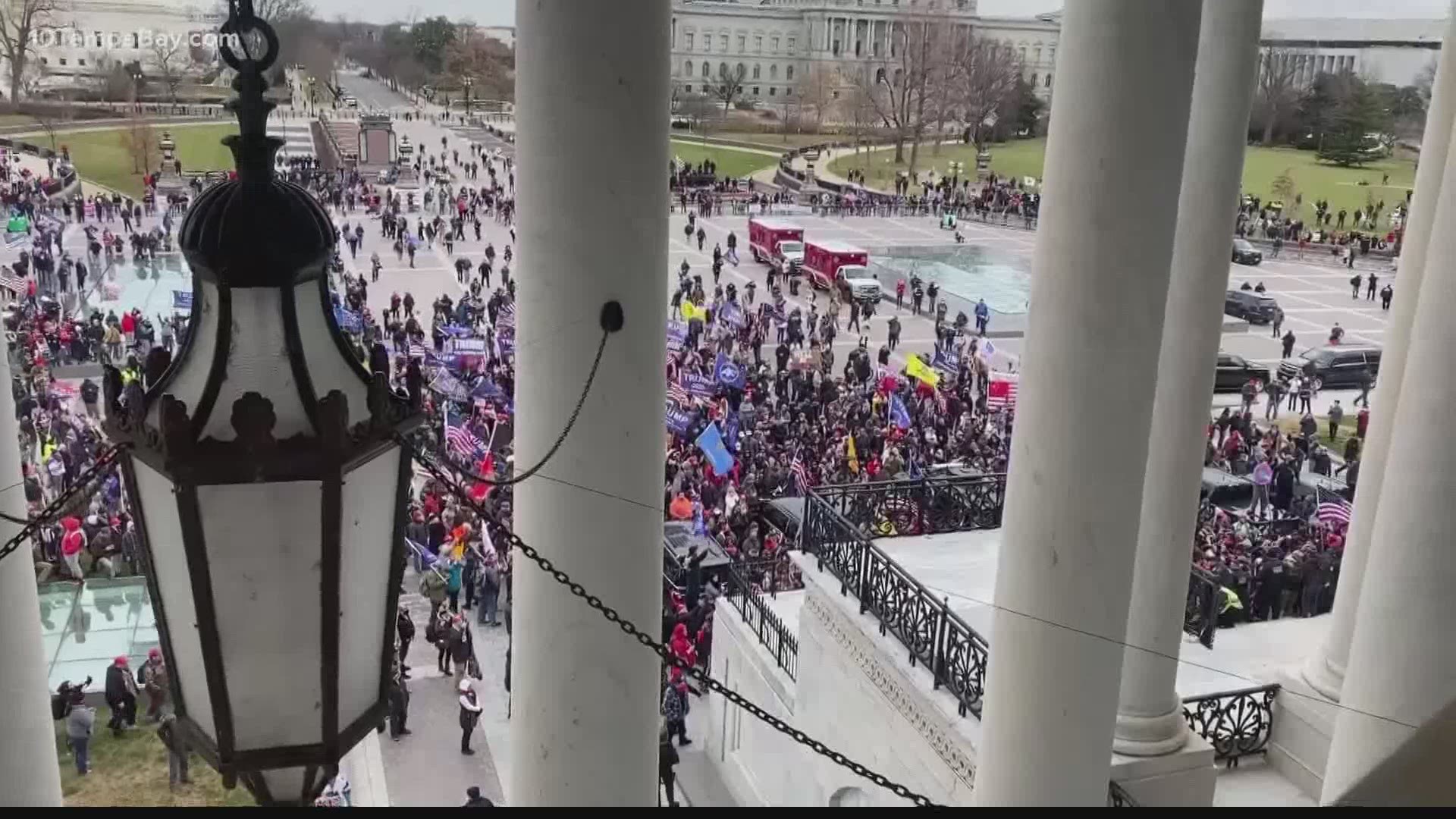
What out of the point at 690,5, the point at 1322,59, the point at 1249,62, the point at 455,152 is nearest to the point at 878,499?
the point at 1249,62

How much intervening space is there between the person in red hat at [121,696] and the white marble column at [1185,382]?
45.4 feet

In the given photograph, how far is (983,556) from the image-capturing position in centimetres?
1409

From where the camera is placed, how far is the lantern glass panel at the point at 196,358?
7.88ft

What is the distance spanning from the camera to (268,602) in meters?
2.41

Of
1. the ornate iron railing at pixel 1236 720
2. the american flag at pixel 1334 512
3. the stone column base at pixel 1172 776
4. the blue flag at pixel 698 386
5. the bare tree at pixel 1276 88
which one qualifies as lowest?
the blue flag at pixel 698 386

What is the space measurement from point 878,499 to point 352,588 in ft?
43.1

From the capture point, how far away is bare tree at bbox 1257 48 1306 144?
9638 cm

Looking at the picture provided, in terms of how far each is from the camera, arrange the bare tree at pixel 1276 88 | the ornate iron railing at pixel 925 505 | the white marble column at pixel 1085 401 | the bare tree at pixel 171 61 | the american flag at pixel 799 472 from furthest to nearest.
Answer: the bare tree at pixel 1276 88 → the bare tree at pixel 171 61 → the american flag at pixel 799 472 → the ornate iron railing at pixel 925 505 → the white marble column at pixel 1085 401

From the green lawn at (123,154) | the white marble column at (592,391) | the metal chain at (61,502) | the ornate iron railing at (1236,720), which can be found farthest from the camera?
the green lawn at (123,154)

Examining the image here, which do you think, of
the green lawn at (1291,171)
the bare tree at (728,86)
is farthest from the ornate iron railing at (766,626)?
the bare tree at (728,86)

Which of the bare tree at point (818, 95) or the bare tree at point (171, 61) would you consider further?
the bare tree at point (818, 95)

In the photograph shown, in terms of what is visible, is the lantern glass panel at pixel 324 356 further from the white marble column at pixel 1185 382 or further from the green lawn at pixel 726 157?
the green lawn at pixel 726 157

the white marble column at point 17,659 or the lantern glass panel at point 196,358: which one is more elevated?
the lantern glass panel at point 196,358
